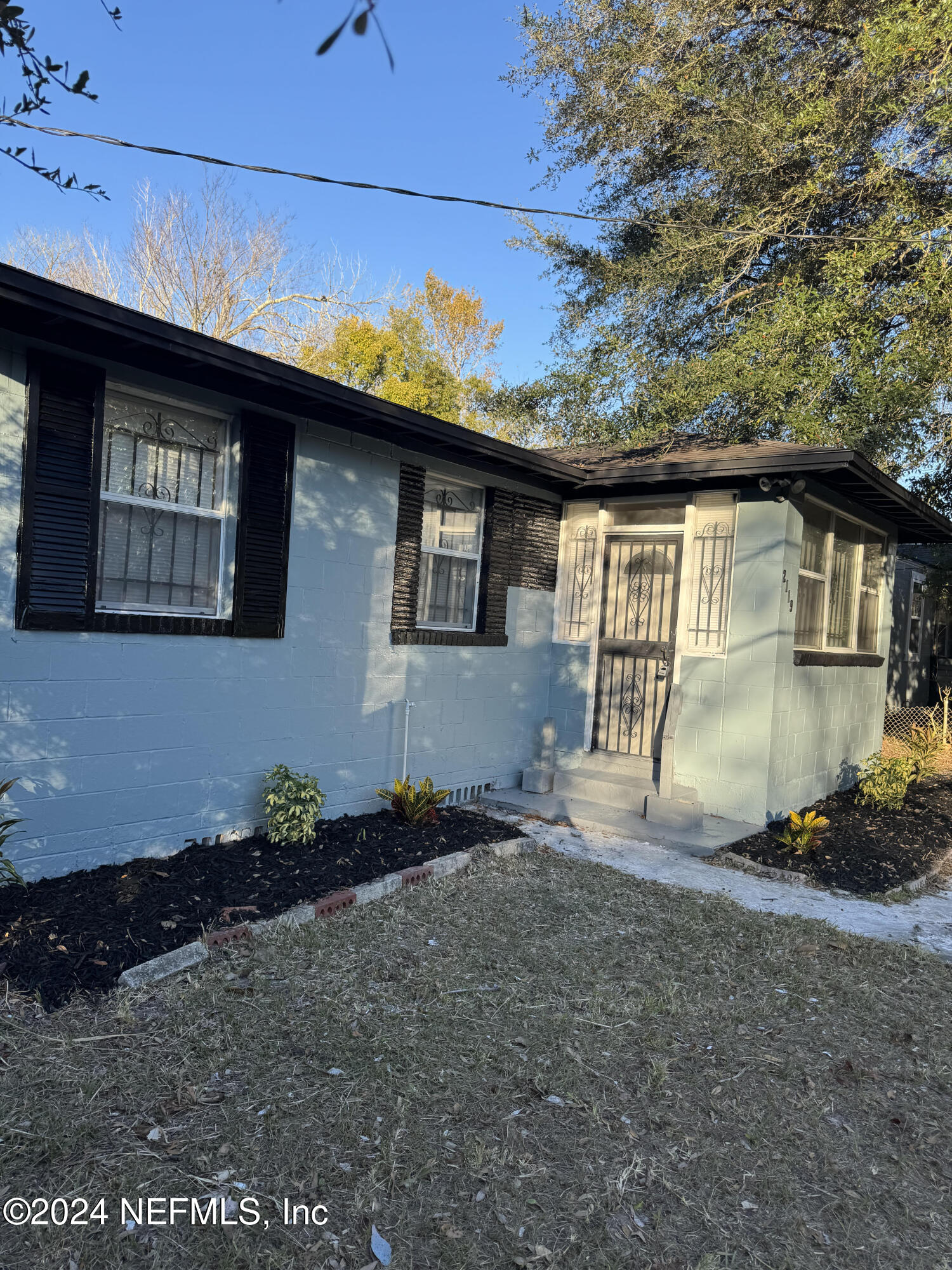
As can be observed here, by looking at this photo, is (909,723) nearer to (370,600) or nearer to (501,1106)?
(370,600)

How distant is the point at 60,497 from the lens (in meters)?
4.47

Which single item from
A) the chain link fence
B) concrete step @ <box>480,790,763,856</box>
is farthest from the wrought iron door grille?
the chain link fence

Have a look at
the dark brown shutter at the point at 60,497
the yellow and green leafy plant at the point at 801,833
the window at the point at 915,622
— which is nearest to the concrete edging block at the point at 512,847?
the yellow and green leafy plant at the point at 801,833

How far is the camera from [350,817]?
20.7 feet

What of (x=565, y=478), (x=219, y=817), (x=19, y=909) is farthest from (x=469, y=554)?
(x=19, y=909)

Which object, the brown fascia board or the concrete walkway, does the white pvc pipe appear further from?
the brown fascia board

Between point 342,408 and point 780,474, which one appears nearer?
point 342,408

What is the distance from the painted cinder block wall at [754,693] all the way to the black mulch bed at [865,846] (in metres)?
0.47

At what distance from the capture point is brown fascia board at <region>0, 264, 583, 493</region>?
4035 mm

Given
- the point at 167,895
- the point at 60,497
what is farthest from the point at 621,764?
the point at 60,497

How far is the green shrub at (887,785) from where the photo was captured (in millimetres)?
7871

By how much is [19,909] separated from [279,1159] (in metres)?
2.28

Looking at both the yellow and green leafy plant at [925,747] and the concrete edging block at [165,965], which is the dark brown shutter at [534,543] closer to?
the yellow and green leafy plant at [925,747]

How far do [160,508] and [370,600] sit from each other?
71.4 inches
